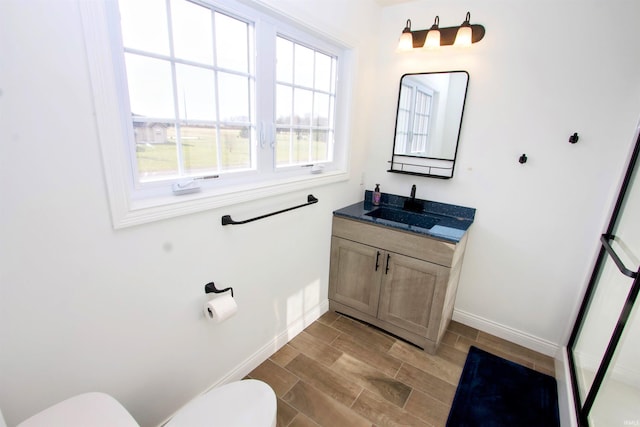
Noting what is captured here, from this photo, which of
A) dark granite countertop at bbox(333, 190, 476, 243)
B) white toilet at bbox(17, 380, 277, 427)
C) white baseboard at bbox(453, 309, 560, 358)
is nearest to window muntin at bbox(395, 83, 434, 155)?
dark granite countertop at bbox(333, 190, 476, 243)

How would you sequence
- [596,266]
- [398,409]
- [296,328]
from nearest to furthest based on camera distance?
[398,409] → [596,266] → [296,328]

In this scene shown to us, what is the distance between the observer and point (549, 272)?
6.98 feet

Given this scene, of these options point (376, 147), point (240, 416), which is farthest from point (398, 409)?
point (376, 147)

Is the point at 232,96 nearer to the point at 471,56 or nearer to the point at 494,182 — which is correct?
the point at 471,56

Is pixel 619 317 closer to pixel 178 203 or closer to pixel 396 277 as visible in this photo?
pixel 396 277

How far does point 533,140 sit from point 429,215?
85 centimetres

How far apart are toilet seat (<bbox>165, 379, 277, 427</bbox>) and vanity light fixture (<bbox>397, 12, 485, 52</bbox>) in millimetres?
2275

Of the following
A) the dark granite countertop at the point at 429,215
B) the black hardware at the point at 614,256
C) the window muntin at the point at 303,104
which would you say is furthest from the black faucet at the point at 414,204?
the black hardware at the point at 614,256

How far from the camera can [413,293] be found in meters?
2.16

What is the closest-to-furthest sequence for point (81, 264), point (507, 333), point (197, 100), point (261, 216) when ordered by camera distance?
point (81, 264) < point (197, 100) < point (261, 216) < point (507, 333)

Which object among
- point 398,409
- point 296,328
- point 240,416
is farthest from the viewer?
point 296,328

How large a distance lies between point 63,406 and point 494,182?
101 inches

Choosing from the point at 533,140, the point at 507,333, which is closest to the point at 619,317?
the point at 507,333

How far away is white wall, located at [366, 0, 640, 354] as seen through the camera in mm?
1801
